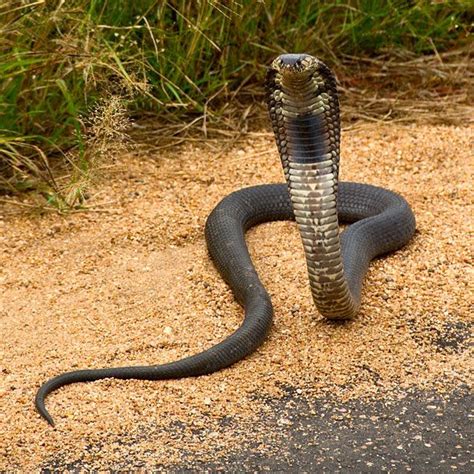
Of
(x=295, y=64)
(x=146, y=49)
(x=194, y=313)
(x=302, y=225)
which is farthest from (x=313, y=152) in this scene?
(x=146, y=49)

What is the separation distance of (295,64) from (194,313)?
1441mm

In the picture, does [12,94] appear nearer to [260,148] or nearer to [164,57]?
[164,57]

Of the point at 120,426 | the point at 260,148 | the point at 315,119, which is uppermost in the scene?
the point at 315,119

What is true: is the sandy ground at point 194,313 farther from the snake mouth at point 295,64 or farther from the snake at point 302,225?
the snake mouth at point 295,64

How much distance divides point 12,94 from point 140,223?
1.05 metres

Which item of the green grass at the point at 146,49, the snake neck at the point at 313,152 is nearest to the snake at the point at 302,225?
the snake neck at the point at 313,152

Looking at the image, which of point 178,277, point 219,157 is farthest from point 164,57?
point 178,277

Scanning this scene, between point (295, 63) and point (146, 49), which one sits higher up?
point (295, 63)

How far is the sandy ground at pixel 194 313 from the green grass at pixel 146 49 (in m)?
0.37

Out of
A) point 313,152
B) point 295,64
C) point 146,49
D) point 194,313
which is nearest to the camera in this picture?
point 295,64

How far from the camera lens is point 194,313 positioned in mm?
5180

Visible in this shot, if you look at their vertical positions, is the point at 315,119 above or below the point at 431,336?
above

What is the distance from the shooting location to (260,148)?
716 cm

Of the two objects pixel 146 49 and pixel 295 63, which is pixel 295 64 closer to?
pixel 295 63
